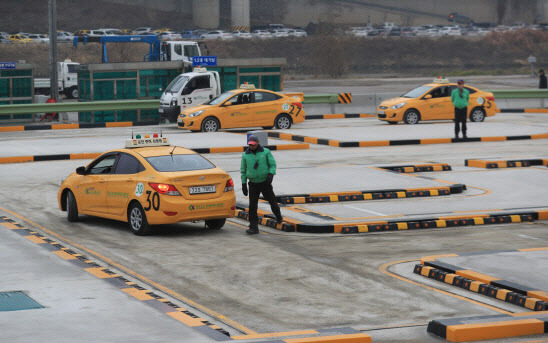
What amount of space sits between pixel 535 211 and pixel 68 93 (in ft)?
140

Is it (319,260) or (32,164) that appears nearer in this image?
(319,260)

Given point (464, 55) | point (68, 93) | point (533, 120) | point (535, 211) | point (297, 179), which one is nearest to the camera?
point (535, 211)

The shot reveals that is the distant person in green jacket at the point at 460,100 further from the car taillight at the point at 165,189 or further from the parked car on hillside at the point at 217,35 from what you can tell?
the parked car on hillside at the point at 217,35

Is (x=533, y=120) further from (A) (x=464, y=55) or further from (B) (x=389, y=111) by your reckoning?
(A) (x=464, y=55)

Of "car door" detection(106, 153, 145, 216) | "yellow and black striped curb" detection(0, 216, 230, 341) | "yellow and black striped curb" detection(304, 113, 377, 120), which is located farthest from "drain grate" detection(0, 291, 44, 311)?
"yellow and black striped curb" detection(304, 113, 377, 120)

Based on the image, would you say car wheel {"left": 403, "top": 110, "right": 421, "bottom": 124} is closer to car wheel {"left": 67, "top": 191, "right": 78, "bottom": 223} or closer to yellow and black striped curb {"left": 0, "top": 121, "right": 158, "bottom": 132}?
yellow and black striped curb {"left": 0, "top": 121, "right": 158, "bottom": 132}

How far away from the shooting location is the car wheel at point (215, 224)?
1484cm

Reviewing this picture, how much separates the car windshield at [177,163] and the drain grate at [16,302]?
14.8 feet

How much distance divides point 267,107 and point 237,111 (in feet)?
3.47

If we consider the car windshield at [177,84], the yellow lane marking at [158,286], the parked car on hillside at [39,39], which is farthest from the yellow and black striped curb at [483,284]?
the parked car on hillside at [39,39]

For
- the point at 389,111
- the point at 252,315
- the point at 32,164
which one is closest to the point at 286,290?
the point at 252,315

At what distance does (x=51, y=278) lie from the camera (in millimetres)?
11062

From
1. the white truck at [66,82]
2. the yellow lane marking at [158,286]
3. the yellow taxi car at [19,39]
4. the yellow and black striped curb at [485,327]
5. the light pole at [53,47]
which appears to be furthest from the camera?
the yellow taxi car at [19,39]

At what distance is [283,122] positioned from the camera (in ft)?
106
